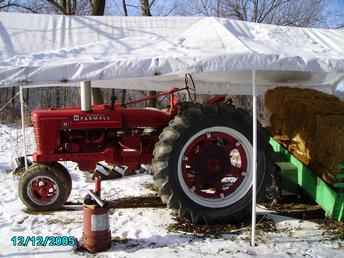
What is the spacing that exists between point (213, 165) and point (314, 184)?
127cm

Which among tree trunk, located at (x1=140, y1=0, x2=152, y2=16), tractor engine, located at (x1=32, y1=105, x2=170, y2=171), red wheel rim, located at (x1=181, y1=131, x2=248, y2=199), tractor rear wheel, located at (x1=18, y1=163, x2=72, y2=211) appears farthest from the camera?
tree trunk, located at (x1=140, y1=0, x2=152, y2=16)

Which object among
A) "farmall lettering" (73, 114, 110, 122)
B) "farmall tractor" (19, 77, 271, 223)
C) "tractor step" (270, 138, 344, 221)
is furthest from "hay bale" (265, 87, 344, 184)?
"farmall lettering" (73, 114, 110, 122)

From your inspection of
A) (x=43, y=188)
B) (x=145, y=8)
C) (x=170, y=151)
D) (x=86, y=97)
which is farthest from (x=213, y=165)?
(x=145, y=8)

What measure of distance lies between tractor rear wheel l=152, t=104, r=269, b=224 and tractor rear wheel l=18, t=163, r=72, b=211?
Result: 1316 millimetres

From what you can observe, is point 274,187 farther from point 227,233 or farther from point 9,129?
point 9,129

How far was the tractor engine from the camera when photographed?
5.33 metres

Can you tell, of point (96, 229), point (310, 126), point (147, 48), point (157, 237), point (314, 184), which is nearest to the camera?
point (96, 229)

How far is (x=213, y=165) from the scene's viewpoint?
4969 mm

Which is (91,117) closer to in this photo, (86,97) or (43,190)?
(86,97)

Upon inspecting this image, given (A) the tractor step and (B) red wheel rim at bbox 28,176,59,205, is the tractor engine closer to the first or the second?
(B) red wheel rim at bbox 28,176,59,205

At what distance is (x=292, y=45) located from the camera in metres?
4.44

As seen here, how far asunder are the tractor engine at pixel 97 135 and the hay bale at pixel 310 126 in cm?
180

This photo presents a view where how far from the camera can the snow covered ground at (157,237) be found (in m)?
4.02

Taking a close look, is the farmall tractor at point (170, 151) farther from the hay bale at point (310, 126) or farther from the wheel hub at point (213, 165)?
the hay bale at point (310, 126)
